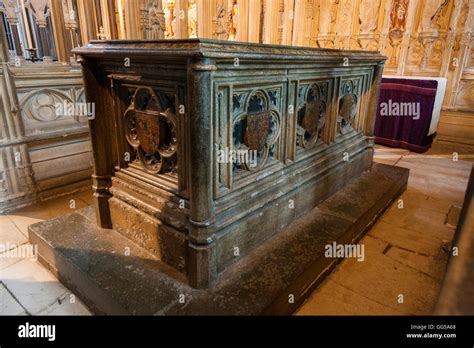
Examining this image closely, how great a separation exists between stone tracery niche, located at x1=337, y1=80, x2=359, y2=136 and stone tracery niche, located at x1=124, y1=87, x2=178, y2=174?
6.03 ft

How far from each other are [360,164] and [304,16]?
17.3ft

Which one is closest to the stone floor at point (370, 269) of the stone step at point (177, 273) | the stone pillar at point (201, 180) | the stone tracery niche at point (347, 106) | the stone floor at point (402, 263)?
the stone floor at point (402, 263)

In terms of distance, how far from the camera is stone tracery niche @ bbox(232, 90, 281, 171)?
1868 millimetres

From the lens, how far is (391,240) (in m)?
2.71

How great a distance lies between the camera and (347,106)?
3.13 meters

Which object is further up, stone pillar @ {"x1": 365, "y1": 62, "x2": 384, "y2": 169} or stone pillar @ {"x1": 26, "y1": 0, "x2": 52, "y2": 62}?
stone pillar @ {"x1": 26, "y1": 0, "x2": 52, "y2": 62}

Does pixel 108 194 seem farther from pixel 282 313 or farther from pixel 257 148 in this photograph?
pixel 282 313

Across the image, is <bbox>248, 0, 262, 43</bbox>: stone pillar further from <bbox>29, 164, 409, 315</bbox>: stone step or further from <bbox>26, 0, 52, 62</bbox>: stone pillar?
<bbox>29, 164, 409, 315</bbox>: stone step

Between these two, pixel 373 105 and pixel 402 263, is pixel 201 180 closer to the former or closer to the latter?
pixel 402 263

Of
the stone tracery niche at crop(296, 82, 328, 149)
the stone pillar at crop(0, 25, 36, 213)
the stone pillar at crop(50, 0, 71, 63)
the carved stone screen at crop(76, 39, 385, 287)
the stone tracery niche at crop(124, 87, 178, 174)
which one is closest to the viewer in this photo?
the carved stone screen at crop(76, 39, 385, 287)

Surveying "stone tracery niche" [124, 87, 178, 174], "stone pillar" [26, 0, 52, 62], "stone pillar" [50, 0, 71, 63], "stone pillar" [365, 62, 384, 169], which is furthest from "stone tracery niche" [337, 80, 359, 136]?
"stone pillar" [26, 0, 52, 62]

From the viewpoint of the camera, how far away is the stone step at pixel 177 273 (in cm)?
166

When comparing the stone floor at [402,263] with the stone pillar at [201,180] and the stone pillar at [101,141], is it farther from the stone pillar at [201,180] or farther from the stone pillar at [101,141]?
the stone pillar at [101,141]
